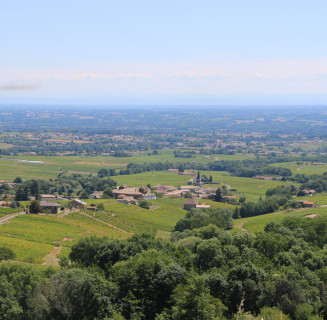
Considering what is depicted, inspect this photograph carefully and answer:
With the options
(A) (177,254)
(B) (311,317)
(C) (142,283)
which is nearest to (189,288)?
(C) (142,283)

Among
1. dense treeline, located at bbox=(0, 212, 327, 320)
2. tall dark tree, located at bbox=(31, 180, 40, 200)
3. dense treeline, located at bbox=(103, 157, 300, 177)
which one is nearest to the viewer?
dense treeline, located at bbox=(0, 212, 327, 320)

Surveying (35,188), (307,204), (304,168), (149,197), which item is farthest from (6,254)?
(304,168)

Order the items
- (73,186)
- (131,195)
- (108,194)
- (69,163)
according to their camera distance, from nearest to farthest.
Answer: (131,195)
(108,194)
(73,186)
(69,163)

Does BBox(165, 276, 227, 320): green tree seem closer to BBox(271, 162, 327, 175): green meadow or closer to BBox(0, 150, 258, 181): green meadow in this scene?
BBox(0, 150, 258, 181): green meadow

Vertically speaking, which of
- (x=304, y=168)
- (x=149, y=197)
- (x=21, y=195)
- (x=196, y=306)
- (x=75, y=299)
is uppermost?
(x=196, y=306)

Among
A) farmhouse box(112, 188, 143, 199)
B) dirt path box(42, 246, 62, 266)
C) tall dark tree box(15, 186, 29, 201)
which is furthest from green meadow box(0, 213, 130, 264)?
farmhouse box(112, 188, 143, 199)

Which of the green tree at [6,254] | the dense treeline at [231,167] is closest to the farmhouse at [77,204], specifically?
the green tree at [6,254]

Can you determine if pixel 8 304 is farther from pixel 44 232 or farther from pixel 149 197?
Answer: pixel 149 197
